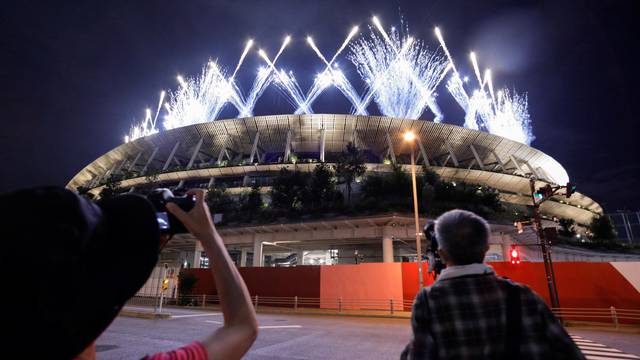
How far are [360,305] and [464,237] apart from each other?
64.1 feet

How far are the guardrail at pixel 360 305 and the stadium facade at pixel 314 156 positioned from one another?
506 inches

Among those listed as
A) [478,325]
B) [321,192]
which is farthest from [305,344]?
[321,192]

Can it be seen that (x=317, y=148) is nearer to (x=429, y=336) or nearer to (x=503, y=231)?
(x=503, y=231)

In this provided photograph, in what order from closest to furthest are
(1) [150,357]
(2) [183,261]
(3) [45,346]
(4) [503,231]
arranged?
(3) [45,346], (1) [150,357], (4) [503,231], (2) [183,261]

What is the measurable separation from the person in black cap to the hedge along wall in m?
19.7

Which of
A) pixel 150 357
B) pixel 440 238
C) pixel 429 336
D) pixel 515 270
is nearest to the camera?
pixel 150 357

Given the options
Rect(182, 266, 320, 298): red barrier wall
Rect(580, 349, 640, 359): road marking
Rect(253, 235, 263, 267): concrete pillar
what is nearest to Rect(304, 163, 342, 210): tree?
Rect(253, 235, 263, 267): concrete pillar

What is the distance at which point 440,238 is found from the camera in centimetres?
203

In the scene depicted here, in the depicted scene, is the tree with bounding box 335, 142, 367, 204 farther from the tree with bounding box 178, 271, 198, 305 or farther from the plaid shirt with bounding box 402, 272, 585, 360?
the plaid shirt with bounding box 402, 272, 585, 360

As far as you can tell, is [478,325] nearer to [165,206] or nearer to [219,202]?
[165,206]

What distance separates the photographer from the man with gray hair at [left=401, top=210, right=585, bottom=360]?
1679mm

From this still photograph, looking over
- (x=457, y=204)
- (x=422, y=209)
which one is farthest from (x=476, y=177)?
(x=422, y=209)

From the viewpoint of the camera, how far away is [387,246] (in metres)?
28.6

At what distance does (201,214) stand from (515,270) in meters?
20.4
